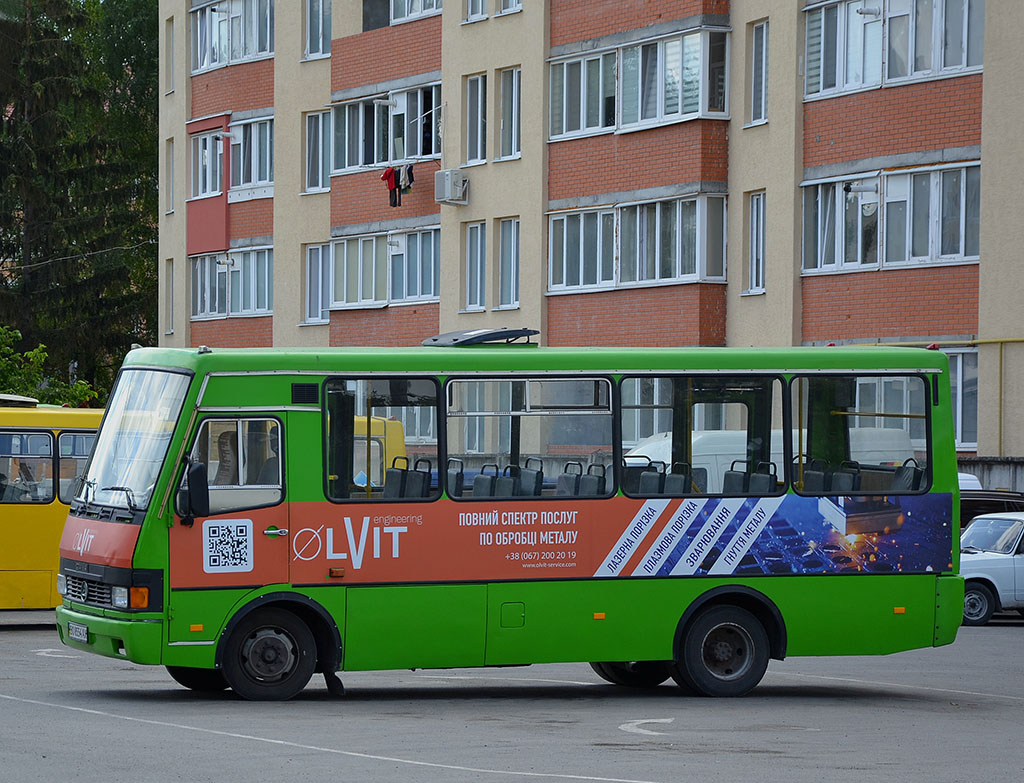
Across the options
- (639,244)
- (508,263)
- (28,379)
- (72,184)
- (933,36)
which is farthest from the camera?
(72,184)

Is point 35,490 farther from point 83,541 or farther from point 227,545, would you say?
point 227,545

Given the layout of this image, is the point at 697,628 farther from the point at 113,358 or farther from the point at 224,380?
the point at 113,358

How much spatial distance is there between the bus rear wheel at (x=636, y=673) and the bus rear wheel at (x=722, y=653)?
79 centimetres

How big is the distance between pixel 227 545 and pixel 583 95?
2318 centimetres

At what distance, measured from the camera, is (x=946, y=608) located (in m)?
16.0

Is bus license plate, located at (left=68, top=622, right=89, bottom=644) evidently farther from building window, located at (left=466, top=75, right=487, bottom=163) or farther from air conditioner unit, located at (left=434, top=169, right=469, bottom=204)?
building window, located at (left=466, top=75, right=487, bottom=163)

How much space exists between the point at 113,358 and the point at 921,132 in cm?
3796

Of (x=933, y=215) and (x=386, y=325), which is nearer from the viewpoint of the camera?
(x=933, y=215)

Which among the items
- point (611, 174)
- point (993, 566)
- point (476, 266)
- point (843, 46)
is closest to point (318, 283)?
point (476, 266)

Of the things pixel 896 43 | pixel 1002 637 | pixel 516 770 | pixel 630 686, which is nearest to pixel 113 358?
pixel 896 43

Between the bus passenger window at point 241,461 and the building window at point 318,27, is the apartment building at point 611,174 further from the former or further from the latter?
the bus passenger window at point 241,461

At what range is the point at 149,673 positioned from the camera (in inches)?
692

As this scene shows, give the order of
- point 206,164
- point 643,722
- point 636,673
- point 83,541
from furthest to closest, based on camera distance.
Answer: point 206,164, point 636,673, point 83,541, point 643,722

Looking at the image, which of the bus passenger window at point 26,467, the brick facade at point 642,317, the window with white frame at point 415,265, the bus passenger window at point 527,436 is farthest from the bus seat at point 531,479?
the window with white frame at point 415,265
